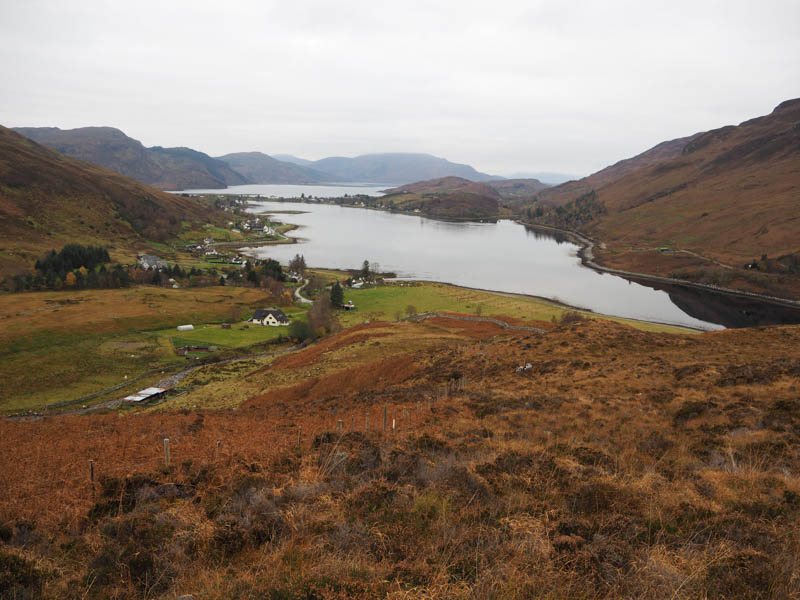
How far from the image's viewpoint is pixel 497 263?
132625mm

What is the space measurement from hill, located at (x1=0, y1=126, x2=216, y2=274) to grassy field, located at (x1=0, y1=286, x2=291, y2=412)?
4047 centimetres

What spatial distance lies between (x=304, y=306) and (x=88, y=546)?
78343mm

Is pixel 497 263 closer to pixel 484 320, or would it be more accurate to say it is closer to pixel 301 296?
pixel 301 296

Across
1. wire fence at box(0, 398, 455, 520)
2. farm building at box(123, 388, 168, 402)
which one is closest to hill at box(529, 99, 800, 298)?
wire fence at box(0, 398, 455, 520)

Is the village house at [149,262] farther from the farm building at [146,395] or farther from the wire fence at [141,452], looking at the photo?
the wire fence at [141,452]

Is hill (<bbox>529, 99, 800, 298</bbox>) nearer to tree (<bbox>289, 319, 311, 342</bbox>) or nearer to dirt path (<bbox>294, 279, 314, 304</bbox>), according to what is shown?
dirt path (<bbox>294, 279, 314, 304</bbox>)

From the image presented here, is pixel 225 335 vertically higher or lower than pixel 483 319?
lower

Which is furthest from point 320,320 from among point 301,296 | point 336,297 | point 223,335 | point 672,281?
point 672,281

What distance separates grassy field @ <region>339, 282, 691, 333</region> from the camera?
231 feet

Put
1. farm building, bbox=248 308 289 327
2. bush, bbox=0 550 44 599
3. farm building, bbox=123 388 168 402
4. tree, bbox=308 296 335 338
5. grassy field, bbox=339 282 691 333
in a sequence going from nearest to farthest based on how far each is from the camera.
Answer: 1. bush, bbox=0 550 44 599
2. farm building, bbox=123 388 168 402
3. tree, bbox=308 296 335 338
4. farm building, bbox=248 308 289 327
5. grassy field, bbox=339 282 691 333

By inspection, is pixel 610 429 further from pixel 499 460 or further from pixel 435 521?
pixel 435 521

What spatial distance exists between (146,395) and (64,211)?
14222 centimetres

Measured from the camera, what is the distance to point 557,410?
52.9 ft

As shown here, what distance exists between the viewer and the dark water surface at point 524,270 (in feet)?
275
